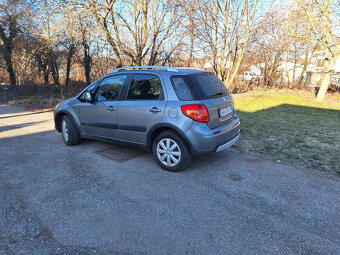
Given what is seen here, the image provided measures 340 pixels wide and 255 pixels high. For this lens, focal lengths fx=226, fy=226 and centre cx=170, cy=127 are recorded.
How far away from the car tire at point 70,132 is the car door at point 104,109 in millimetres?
372

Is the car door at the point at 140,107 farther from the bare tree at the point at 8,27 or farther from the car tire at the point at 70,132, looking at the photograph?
the bare tree at the point at 8,27

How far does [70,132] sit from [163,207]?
10.9 feet

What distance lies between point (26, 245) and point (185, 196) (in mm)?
1892

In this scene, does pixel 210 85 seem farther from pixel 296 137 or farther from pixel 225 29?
pixel 225 29

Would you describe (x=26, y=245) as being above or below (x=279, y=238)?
below

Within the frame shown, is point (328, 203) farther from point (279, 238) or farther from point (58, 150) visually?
point (58, 150)

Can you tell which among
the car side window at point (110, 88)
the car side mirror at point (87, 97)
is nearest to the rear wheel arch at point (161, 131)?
the car side window at point (110, 88)

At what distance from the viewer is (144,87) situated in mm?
4086

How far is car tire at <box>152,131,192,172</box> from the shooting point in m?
3.72

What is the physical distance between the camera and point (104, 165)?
421 centimetres

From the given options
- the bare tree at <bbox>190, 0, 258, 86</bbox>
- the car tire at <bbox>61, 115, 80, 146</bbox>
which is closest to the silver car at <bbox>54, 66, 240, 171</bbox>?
the car tire at <bbox>61, 115, 80, 146</bbox>

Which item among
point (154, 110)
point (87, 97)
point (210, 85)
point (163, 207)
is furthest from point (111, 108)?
point (163, 207)

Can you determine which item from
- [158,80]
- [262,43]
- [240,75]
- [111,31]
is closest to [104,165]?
[158,80]

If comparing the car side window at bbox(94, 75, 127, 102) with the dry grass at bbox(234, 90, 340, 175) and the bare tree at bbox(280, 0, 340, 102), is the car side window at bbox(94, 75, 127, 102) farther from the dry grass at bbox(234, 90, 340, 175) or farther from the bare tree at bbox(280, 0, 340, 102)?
Result: the bare tree at bbox(280, 0, 340, 102)
